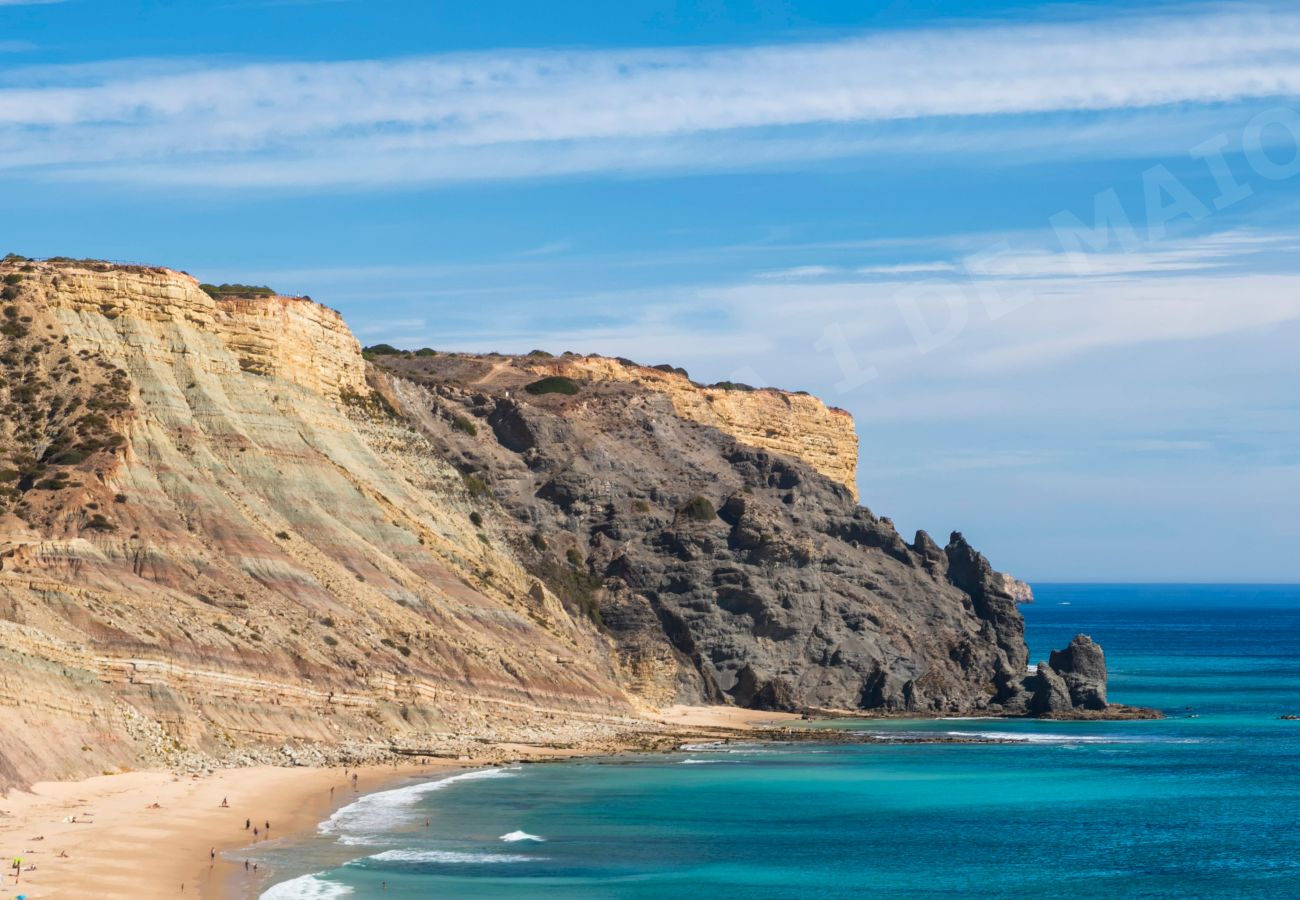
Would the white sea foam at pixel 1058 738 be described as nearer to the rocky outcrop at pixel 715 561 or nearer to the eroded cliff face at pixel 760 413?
the rocky outcrop at pixel 715 561

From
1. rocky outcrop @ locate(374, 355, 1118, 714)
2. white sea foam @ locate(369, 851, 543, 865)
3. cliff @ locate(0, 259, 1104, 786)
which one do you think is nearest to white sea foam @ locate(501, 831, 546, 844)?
white sea foam @ locate(369, 851, 543, 865)

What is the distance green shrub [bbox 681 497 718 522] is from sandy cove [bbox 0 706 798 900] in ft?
146

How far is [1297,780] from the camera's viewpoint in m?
79.1

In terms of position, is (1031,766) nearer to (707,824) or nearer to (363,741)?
(707,824)

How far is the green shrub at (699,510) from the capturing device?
11050 centimetres

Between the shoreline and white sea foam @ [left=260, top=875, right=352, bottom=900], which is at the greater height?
the shoreline

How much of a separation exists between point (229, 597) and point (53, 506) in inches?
329

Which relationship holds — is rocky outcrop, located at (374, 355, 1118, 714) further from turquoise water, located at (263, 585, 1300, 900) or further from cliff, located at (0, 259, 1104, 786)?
turquoise water, located at (263, 585, 1300, 900)

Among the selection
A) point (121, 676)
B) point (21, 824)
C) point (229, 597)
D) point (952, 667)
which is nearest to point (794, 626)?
point (952, 667)

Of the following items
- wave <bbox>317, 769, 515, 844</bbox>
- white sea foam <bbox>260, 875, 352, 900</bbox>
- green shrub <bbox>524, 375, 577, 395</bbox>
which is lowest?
white sea foam <bbox>260, 875, 352, 900</bbox>

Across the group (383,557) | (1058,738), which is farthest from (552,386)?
(1058,738)

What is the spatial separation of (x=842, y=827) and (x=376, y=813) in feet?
55.7

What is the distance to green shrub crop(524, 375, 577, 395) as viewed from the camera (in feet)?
407

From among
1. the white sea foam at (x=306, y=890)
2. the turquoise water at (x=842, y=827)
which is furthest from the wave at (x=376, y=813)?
the white sea foam at (x=306, y=890)
